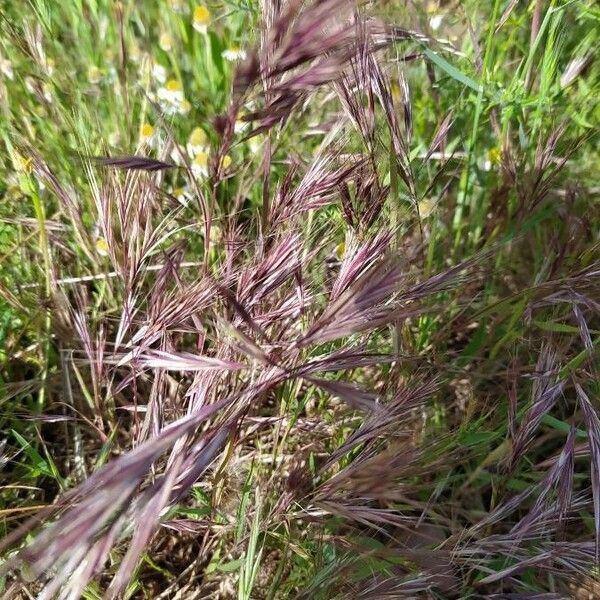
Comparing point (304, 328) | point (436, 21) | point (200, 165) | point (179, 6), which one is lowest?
point (304, 328)

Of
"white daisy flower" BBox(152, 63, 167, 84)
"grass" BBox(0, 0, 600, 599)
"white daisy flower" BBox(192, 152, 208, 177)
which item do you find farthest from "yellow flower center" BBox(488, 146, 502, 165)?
"white daisy flower" BBox(152, 63, 167, 84)

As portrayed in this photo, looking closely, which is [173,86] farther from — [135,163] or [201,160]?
[135,163]

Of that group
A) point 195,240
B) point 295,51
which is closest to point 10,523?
point 195,240

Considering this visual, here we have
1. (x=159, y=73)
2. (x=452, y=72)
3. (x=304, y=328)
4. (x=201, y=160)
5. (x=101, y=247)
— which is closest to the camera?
(x=304, y=328)

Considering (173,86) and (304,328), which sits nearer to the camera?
(304,328)

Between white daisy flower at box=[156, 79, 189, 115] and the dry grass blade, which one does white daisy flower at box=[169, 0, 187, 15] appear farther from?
the dry grass blade

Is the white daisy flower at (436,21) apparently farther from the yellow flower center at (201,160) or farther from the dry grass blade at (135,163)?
the dry grass blade at (135,163)

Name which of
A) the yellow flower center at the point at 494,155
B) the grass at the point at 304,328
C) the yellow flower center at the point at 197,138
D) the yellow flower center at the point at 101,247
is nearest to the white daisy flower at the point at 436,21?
the grass at the point at 304,328

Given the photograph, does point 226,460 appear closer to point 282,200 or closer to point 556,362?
point 282,200

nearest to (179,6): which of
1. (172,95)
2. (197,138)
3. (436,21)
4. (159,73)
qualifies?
(159,73)
